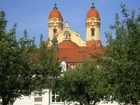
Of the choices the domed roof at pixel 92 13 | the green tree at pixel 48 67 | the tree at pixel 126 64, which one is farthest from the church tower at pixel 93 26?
the tree at pixel 126 64

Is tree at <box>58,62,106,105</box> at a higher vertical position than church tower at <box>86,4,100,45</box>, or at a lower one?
lower

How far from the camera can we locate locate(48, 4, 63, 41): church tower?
170 metres

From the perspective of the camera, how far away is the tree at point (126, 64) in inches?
1051

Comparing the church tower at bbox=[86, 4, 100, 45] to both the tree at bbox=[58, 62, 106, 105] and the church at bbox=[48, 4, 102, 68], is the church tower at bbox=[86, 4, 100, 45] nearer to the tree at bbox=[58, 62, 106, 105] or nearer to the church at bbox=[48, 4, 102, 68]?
the church at bbox=[48, 4, 102, 68]

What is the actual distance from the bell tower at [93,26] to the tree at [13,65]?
404 feet

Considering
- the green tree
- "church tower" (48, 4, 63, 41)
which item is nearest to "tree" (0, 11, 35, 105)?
the green tree

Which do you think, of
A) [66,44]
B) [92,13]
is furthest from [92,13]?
[66,44]

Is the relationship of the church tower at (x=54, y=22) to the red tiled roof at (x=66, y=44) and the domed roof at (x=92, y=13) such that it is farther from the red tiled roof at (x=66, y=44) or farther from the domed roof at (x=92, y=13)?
the red tiled roof at (x=66, y=44)

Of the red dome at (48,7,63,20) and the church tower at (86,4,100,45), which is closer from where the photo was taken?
the church tower at (86,4,100,45)

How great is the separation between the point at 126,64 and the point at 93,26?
5559 inches

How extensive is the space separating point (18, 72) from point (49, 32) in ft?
438

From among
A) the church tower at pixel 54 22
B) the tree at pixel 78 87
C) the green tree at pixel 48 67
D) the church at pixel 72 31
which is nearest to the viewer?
the green tree at pixel 48 67

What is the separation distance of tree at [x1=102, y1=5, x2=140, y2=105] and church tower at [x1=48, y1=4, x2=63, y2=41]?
139 m

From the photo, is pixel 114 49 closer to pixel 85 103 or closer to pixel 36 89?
pixel 36 89
